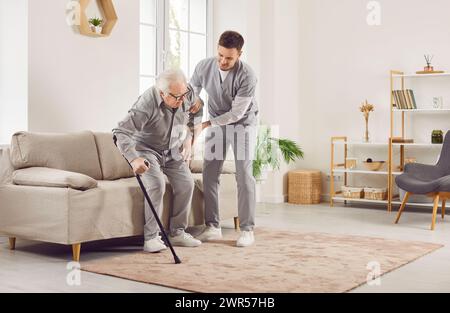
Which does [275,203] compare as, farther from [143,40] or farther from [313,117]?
[143,40]

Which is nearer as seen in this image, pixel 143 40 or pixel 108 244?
pixel 108 244

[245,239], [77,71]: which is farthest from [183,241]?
[77,71]

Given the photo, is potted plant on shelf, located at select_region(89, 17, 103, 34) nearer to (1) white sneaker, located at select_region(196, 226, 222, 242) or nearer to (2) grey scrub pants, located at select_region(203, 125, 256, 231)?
(2) grey scrub pants, located at select_region(203, 125, 256, 231)

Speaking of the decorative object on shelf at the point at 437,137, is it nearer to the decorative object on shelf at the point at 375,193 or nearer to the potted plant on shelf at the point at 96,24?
the decorative object on shelf at the point at 375,193

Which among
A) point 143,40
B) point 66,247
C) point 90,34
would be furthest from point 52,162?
point 143,40

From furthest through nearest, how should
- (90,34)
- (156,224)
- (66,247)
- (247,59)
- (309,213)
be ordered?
(247,59) < (309,213) < (90,34) < (66,247) < (156,224)

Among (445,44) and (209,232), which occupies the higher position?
(445,44)

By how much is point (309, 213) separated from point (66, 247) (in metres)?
2.63

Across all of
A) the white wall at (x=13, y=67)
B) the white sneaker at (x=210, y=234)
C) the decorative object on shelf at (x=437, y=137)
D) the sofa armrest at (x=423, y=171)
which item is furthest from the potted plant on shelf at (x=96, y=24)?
the decorative object on shelf at (x=437, y=137)

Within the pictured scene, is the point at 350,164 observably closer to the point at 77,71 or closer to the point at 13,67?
the point at 77,71

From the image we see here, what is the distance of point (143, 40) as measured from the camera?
646 centimetres

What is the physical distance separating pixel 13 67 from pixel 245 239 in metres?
2.22

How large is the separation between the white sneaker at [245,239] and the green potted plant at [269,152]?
1.98 meters

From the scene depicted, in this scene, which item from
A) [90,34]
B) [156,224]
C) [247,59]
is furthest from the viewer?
[247,59]
